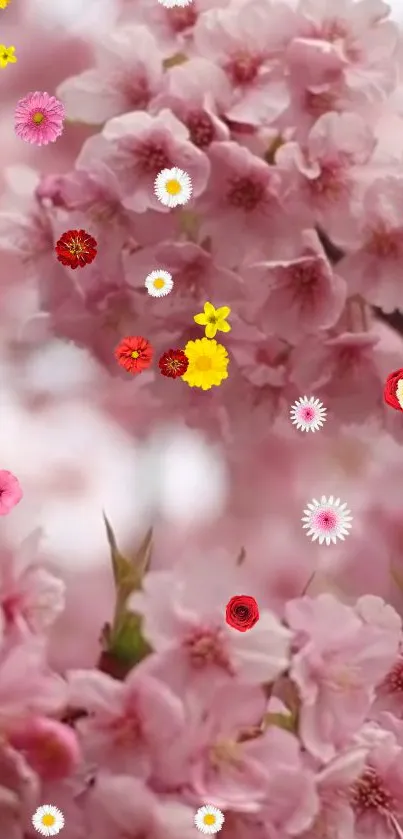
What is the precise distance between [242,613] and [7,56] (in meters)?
0.89

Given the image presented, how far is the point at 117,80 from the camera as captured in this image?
→ 1154mm

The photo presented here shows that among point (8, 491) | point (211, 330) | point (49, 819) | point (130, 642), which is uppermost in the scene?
point (211, 330)

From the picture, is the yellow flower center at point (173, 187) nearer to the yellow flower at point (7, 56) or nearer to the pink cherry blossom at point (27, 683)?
the yellow flower at point (7, 56)

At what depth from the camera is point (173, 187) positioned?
1.14 m

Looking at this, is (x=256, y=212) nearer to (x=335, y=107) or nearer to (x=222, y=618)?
(x=335, y=107)

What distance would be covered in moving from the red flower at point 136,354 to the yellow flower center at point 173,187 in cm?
21

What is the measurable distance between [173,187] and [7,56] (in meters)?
0.33

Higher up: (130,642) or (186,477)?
(186,477)

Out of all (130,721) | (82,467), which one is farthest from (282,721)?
(82,467)

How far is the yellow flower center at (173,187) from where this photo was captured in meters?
1.14

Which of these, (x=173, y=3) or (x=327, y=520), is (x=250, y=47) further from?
(x=327, y=520)

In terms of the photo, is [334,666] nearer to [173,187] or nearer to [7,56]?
[173,187]

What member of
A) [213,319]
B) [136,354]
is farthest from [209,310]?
[136,354]

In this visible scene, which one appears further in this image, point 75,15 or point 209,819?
point 75,15
